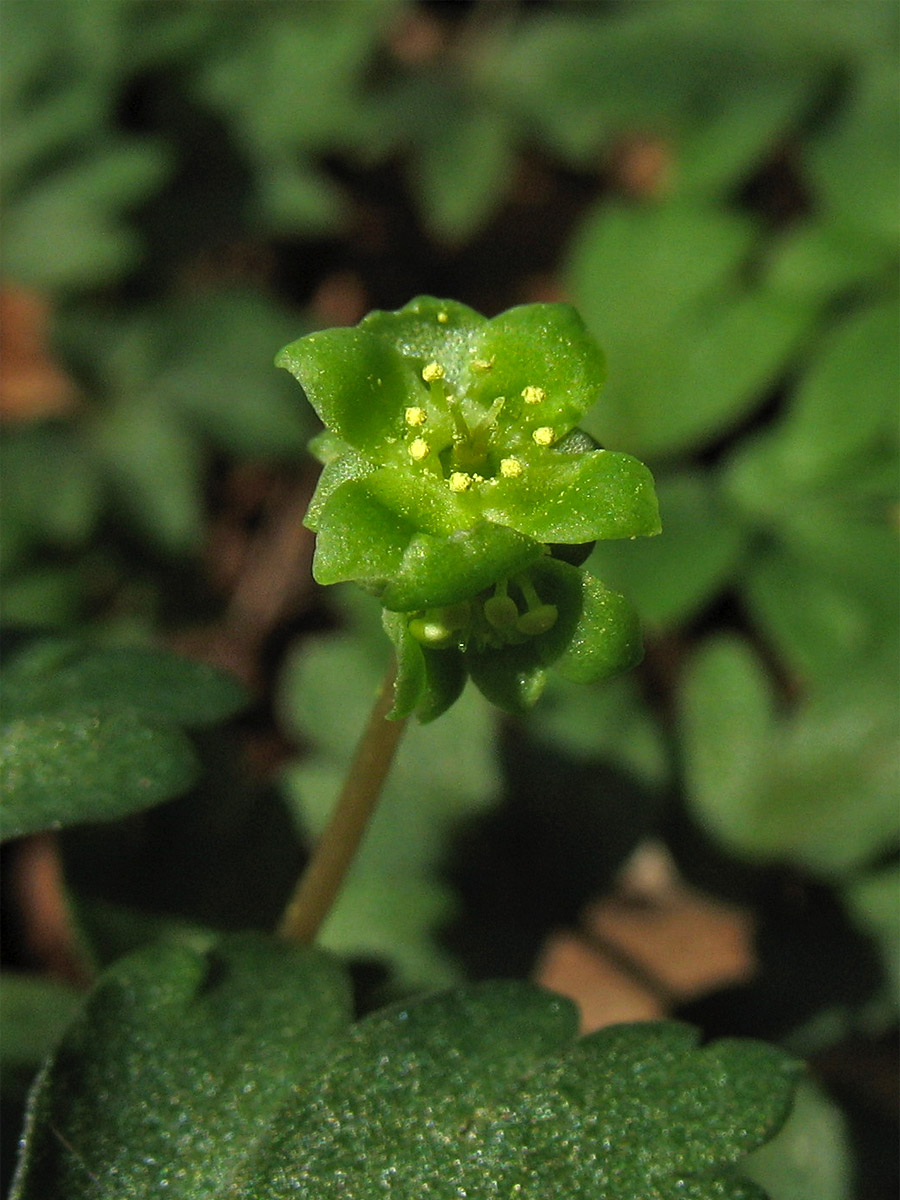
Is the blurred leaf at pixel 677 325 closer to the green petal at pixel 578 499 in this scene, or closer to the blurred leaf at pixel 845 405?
the blurred leaf at pixel 845 405

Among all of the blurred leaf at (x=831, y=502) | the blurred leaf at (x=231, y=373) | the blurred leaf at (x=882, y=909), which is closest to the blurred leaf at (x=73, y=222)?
Result: the blurred leaf at (x=231, y=373)

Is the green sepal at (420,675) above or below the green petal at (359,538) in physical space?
below

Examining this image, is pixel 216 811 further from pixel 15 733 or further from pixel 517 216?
pixel 517 216

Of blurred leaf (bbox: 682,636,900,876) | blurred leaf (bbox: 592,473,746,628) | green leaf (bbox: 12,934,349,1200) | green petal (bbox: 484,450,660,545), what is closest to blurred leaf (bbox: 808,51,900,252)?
blurred leaf (bbox: 592,473,746,628)

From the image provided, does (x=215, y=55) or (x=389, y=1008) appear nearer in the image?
(x=389, y=1008)

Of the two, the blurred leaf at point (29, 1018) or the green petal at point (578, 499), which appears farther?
the blurred leaf at point (29, 1018)

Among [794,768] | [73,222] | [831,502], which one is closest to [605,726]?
[794,768]

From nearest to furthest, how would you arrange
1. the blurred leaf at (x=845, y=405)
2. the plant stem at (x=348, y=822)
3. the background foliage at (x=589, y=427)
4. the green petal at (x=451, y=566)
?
the green petal at (x=451, y=566)
the plant stem at (x=348, y=822)
the background foliage at (x=589, y=427)
the blurred leaf at (x=845, y=405)

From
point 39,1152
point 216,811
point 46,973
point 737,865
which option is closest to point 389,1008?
point 39,1152
